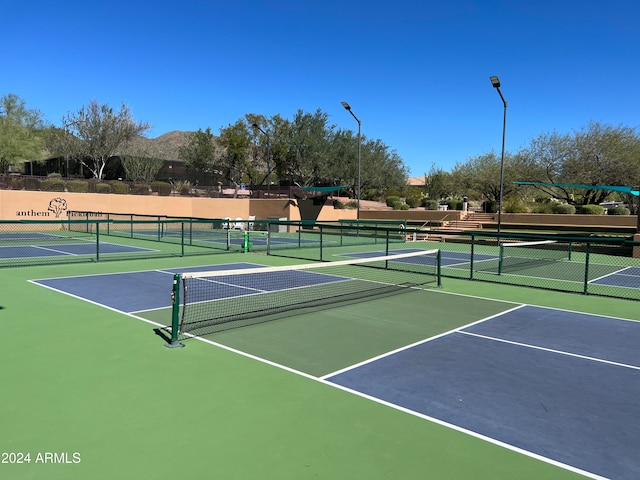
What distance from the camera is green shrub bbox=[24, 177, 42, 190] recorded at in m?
32.3

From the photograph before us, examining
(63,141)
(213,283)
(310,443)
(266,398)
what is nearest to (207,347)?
(266,398)

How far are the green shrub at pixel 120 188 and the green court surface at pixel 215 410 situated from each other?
3005 cm

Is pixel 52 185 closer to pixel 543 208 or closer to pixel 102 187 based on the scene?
pixel 102 187

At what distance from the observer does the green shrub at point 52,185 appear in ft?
108

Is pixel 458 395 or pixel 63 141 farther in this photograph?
pixel 63 141

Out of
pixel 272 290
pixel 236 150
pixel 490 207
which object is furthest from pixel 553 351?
pixel 236 150

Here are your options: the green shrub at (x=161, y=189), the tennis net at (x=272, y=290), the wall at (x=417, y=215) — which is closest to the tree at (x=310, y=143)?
the wall at (x=417, y=215)

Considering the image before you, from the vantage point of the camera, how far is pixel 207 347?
7.11 metres

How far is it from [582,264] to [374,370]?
16754mm

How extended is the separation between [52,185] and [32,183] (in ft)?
3.95

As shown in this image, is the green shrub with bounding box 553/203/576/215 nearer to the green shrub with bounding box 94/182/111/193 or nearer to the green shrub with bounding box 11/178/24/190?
the green shrub with bounding box 94/182/111/193

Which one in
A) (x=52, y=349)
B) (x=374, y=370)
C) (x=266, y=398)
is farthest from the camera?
(x=52, y=349)

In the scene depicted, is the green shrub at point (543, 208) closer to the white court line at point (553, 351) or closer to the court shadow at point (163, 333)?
the white court line at point (553, 351)

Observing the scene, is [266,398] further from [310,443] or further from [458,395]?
[458,395]
